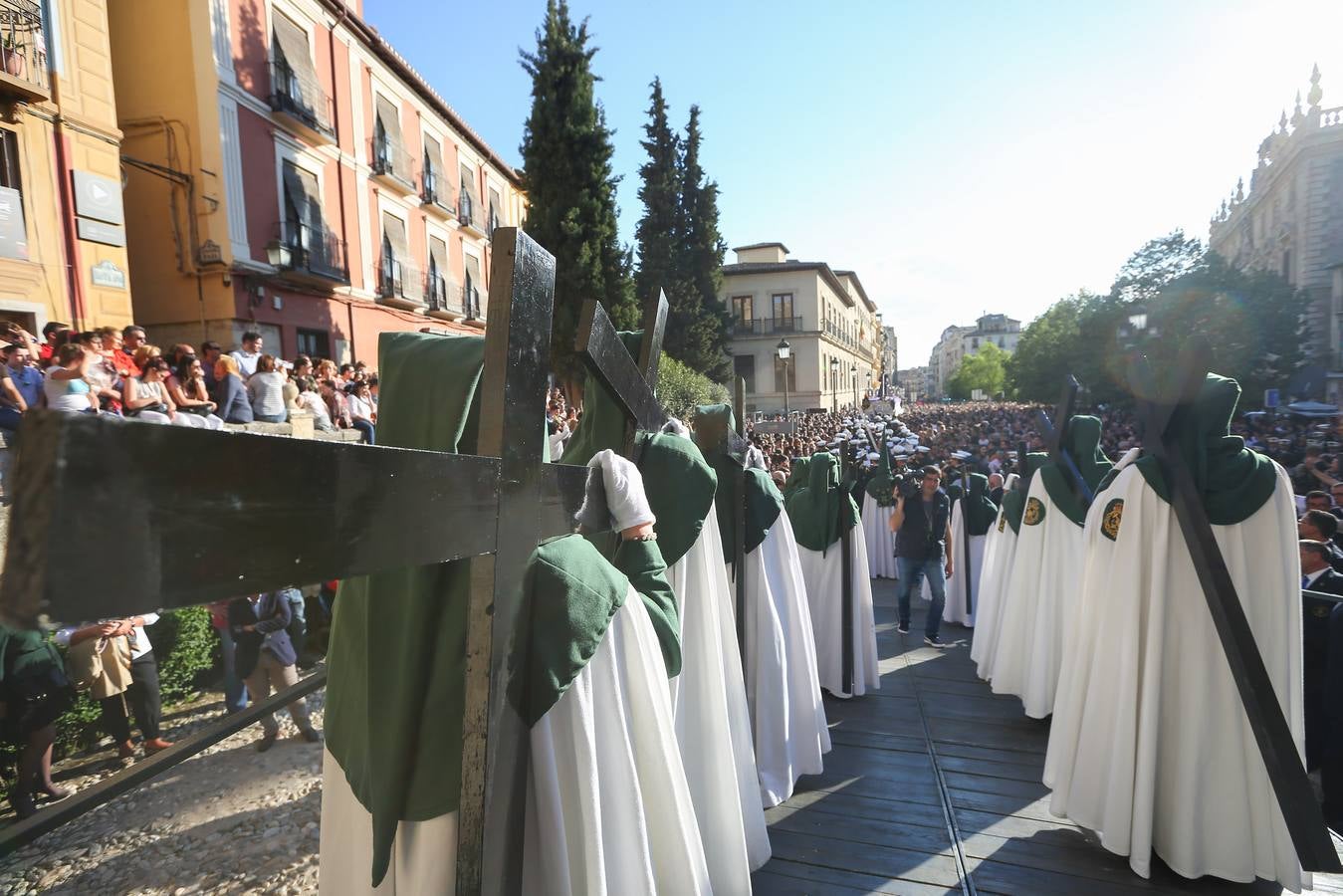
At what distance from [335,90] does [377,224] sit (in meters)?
3.23

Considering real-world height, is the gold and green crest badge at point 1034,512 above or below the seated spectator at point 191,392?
below

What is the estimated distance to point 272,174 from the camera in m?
14.8

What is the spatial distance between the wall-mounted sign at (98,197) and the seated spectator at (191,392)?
4.87 m

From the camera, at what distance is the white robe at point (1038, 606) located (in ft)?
15.2

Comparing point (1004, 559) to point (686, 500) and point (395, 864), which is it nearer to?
point (686, 500)

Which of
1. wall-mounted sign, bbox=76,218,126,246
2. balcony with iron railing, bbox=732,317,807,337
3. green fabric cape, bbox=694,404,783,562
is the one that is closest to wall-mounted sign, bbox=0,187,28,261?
wall-mounted sign, bbox=76,218,126,246

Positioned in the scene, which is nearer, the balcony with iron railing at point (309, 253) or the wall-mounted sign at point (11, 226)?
the wall-mounted sign at point (11, 226)

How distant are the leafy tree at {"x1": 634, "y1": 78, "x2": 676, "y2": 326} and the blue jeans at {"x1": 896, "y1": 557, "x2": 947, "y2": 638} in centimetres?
2435

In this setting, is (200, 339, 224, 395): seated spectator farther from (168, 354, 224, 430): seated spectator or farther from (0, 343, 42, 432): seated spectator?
(0, 343, 42, 432): seated spectator

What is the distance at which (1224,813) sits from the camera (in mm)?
2885

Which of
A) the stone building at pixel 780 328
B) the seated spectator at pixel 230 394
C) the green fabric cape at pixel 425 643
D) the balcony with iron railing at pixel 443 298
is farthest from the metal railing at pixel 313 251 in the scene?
the stone building at pixel 780 328

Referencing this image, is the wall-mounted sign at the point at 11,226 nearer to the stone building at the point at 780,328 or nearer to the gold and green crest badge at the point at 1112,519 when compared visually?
the gold and green crest badge at the point at 1112,519

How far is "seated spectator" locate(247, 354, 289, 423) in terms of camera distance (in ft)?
30.3

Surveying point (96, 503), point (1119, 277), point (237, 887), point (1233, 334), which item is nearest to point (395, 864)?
point (96, 503)
